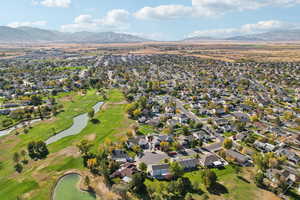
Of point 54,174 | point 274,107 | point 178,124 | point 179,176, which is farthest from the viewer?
point 274,107

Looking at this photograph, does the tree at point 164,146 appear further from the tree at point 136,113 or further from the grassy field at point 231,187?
the tree at point 136,113

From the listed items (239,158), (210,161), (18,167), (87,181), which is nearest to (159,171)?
(210,161)

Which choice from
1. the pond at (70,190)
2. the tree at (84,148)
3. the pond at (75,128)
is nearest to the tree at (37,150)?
the pond at (75,128)

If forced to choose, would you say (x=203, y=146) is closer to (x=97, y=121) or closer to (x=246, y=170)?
(x=246, y=170)

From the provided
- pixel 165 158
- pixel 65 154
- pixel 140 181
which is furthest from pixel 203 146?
pixel 65 154

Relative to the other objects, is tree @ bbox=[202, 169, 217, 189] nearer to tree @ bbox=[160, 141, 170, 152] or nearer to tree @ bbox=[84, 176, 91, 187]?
tree @ bbox=[160, 141, 170, 152]

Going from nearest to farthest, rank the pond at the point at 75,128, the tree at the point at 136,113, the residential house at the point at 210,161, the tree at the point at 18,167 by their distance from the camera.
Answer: the residential house at the point at 210,161 < the tree at the point at 18,167 < the pond at the point at 75,128 < the tree at the point at 136,113
